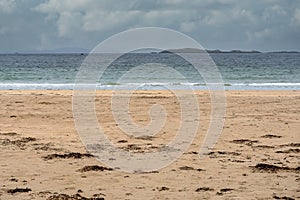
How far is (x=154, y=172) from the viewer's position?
7.88m

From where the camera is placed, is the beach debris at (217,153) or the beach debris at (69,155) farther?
the beach debris at (217,153)

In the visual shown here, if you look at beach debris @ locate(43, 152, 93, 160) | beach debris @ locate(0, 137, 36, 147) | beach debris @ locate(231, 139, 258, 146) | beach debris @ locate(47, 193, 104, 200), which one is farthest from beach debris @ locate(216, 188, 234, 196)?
beach debris @ locate(0, 137, 36, 147)

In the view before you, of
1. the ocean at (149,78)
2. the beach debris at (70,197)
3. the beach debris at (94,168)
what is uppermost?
the ocean at (149,78)

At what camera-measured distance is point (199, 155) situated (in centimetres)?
919

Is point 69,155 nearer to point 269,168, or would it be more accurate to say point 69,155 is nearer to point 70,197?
point 70,197

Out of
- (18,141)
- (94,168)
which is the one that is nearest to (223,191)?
(94,168)

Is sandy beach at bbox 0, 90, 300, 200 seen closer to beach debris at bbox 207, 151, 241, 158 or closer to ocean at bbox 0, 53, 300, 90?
beach debris at bbox 207, 151, 241, 158

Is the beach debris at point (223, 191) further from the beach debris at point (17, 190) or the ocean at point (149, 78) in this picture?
the ocean at point (149, 78)

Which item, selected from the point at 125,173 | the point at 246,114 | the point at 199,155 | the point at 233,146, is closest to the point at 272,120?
the point at 246,114

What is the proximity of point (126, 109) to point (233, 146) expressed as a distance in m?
7.67

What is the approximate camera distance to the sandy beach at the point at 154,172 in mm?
6742

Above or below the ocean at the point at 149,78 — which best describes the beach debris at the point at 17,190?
below

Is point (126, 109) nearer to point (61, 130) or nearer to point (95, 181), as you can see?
point (61, 130)

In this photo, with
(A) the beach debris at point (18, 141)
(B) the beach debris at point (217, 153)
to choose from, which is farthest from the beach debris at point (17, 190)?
(B) the beach debris at point (217, 153)
